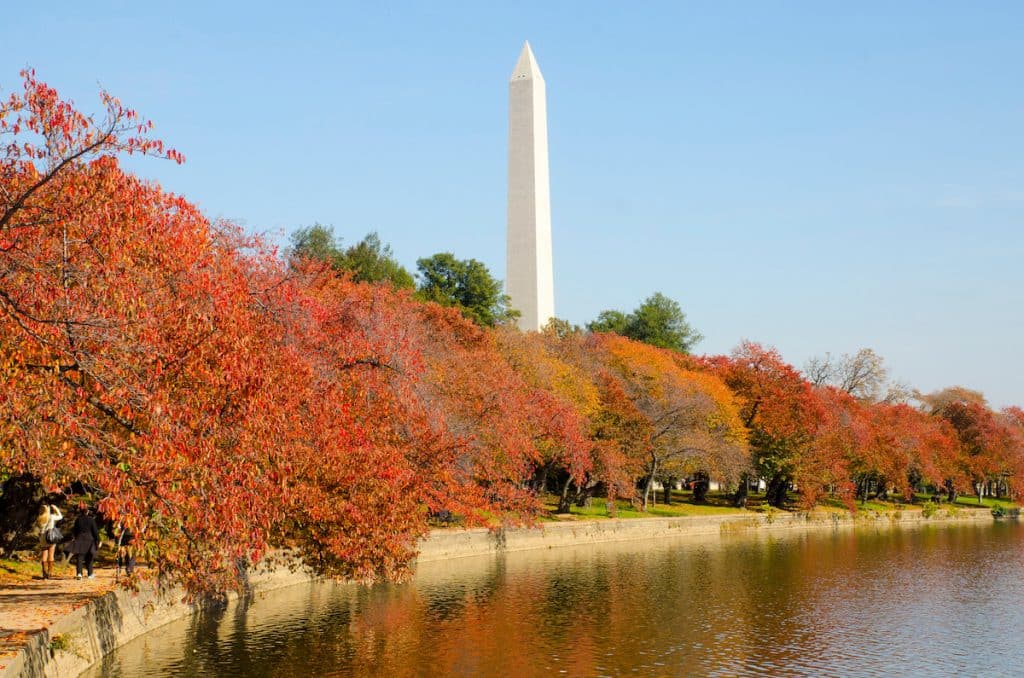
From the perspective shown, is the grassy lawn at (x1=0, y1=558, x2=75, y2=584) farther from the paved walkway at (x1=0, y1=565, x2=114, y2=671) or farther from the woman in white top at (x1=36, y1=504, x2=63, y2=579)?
the woman in white top at (x1=36, y1=504, x2=63, y2=579)

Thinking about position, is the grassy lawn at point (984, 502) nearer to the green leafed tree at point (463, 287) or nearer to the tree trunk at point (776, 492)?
the tree trunk at point (776, 492)

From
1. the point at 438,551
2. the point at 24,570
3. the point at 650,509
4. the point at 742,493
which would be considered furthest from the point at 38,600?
the point at 742,493

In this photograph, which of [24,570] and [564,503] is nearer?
[24,570]

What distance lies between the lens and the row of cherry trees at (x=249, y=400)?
14.1 metres

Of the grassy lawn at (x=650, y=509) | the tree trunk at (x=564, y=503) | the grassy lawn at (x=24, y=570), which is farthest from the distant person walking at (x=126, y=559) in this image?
the tree trunk at (x=564, y=503)

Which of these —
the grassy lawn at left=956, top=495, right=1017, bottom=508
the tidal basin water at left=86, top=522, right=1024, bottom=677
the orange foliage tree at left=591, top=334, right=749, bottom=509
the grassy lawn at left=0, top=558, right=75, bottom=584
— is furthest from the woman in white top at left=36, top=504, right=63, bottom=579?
the grassy lawn at left=956, top=495, right=1017, bottom=508

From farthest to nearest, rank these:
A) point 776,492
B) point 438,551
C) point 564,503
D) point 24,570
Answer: point 776,492
point 564,503
point 438,551
point 24,570

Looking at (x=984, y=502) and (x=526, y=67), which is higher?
(x=526, y=67)

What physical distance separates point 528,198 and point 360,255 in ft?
45.1

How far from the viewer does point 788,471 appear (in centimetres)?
6388

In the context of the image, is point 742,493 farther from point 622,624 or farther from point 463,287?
point 622,624

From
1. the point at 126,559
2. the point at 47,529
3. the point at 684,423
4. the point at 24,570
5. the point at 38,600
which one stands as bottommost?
the point at 38,600

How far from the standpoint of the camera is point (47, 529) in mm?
24984

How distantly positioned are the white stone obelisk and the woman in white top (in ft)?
148
